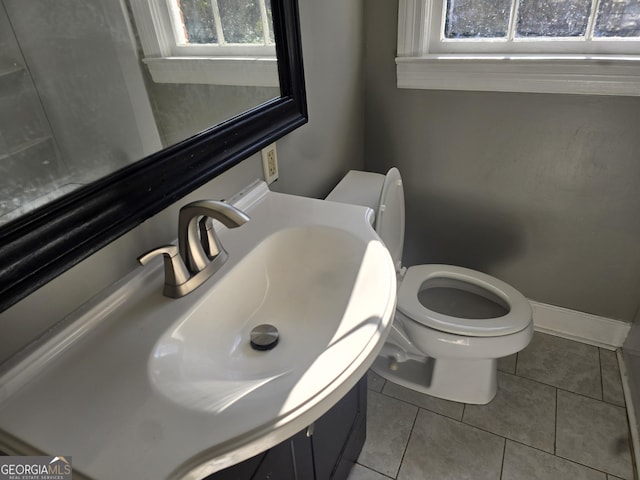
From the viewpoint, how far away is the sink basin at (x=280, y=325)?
616 millimetres

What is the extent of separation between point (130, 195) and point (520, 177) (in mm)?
1410

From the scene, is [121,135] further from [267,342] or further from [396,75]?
[396,75]

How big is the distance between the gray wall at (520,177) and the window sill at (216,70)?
0.68 m

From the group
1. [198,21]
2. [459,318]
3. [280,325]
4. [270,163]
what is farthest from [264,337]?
[459,318]

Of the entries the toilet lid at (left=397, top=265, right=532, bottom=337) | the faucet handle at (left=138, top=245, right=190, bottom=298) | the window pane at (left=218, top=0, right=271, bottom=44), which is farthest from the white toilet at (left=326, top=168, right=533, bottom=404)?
the faucet handle at (left=138, top=245, right=190, bottom=298)

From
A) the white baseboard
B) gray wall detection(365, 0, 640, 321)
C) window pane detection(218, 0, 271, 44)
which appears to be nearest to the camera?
window pane detection(218, 0, 271, 44)

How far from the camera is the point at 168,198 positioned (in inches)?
31.5

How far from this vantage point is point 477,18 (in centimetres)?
150

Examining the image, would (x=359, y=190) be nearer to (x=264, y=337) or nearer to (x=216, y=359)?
(x=264, y=337)

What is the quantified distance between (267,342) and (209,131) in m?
0.46

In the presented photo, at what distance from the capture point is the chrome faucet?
727 millimetres

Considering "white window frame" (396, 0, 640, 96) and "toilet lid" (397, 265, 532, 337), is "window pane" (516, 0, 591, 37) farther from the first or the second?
"toilet lid" (397, 265, 532, 337)

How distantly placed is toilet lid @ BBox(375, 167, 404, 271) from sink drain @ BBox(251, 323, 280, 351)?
58 cm

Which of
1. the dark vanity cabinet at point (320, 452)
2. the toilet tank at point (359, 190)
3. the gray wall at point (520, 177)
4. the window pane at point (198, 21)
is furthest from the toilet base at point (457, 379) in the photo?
the window pane at point (198, 21)
